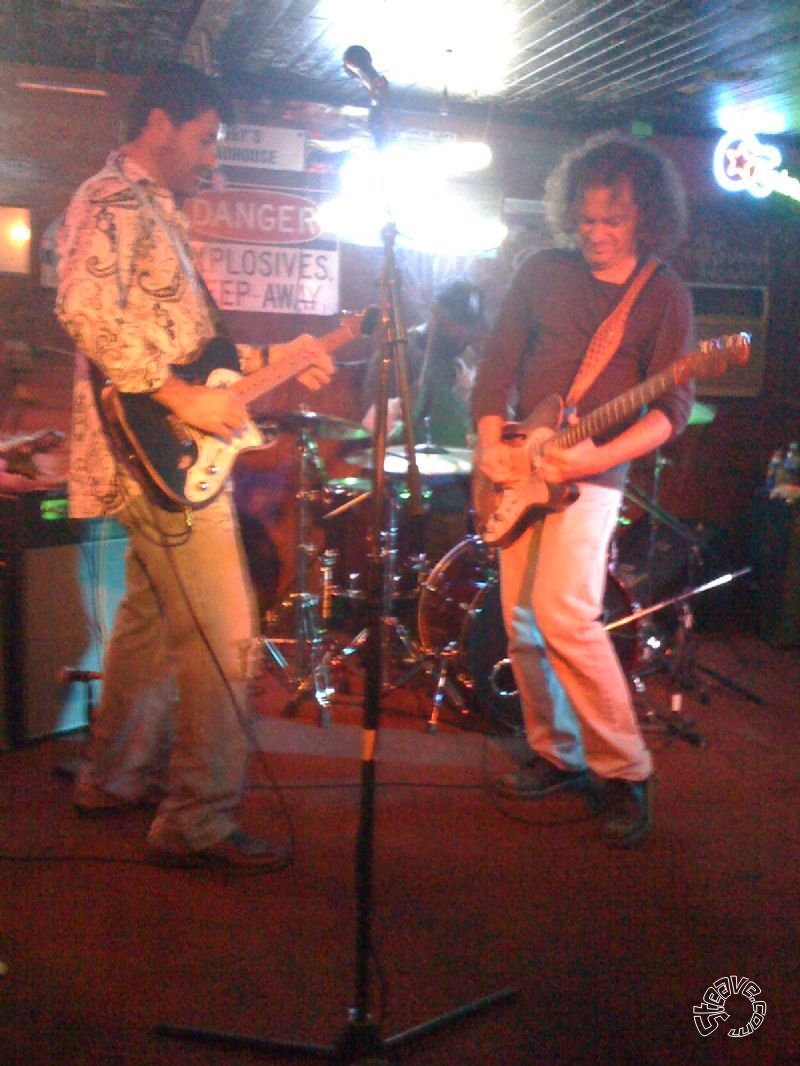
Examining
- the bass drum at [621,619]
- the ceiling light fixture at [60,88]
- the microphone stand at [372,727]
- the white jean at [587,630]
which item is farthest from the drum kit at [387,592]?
the ceiling light fixture at [60,88]

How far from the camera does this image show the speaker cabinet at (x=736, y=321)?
6699 millimetres

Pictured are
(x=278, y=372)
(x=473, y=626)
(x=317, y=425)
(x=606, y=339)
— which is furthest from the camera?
(x=317, y=425)

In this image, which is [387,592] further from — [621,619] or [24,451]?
[24,451]

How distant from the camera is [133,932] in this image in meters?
2.55

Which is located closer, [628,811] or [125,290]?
[125,290]

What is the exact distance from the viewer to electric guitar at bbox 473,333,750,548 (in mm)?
2883

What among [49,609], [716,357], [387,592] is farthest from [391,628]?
[716,357]

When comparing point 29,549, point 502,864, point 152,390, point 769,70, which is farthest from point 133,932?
point 769,70

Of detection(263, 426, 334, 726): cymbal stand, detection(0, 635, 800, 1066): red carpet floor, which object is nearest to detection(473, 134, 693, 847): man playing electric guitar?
detection(0, 635, 800, 1066): red carpet floor

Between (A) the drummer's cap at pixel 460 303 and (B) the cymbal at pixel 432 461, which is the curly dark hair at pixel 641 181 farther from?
(A) the drummer's cap at pixel 460 303

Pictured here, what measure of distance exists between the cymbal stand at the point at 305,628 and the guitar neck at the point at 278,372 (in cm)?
165

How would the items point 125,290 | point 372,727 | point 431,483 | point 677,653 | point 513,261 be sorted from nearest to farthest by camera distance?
point 372,727 < point 125,290 < point 431,483 < point 677,653 < point 513,261

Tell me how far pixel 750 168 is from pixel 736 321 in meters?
1.00

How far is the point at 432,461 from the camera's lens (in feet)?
14.5
